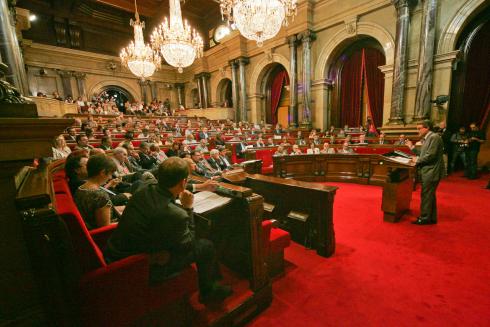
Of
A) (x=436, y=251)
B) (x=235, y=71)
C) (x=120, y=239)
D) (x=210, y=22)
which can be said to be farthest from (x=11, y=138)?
(x=210, y=22)

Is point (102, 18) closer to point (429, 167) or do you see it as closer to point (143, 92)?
point (143, 92)

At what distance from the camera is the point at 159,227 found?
1.22 meters

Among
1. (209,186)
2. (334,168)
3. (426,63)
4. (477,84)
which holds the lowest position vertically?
(334,168)

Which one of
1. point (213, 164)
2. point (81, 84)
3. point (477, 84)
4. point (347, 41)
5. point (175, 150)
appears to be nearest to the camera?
point (213, 164)

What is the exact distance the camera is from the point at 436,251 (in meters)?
2.43

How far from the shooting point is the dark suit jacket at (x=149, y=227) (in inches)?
47.9

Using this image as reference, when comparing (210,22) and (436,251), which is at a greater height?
(210,22)

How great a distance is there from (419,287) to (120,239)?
228 cm

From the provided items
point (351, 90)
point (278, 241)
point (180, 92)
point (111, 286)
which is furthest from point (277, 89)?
point (111, 286)

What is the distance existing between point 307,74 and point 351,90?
1954 mm

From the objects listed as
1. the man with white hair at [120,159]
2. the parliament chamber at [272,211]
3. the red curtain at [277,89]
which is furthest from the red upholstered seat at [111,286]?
the red curtain at [277,89]

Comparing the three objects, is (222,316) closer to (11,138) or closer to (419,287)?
(11,138)

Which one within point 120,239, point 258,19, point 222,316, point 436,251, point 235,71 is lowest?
point 436,251

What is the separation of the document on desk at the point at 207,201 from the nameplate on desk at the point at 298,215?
4.08 feet
